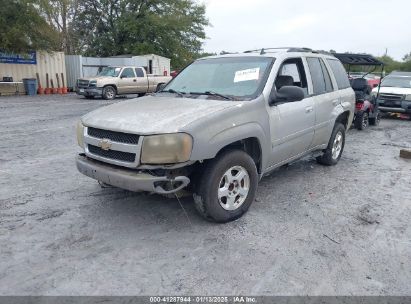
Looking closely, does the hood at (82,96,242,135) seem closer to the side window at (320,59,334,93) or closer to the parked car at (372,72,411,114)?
the side window at (320,59,334,93)

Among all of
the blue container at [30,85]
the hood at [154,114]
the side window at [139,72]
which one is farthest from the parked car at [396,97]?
the blue container at [30,85]

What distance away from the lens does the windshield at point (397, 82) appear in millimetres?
13492

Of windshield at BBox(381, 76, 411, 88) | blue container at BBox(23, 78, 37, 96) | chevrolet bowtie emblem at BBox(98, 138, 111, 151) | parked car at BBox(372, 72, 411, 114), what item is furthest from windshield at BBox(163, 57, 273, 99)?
blue container at BBox(23, 78, 37, 96)

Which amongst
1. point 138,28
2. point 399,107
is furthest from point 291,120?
point 138,28

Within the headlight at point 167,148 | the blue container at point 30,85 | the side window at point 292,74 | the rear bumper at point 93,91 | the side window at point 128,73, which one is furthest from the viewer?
the blue container at point 30,85

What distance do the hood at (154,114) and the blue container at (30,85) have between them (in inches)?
767

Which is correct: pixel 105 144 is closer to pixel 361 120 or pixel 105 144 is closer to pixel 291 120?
pixel 291 120

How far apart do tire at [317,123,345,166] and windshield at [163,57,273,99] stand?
2171 mm

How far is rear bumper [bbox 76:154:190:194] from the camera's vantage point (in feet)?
11.2

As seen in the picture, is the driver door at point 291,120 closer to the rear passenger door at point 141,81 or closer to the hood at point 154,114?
the hood at point 154,114

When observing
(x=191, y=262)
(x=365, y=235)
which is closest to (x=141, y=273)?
(x=191, y=262)

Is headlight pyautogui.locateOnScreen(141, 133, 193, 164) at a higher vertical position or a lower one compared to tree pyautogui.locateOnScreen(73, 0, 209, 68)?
lower

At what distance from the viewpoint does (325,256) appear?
337cm

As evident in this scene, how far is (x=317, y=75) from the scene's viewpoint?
18.3ft
